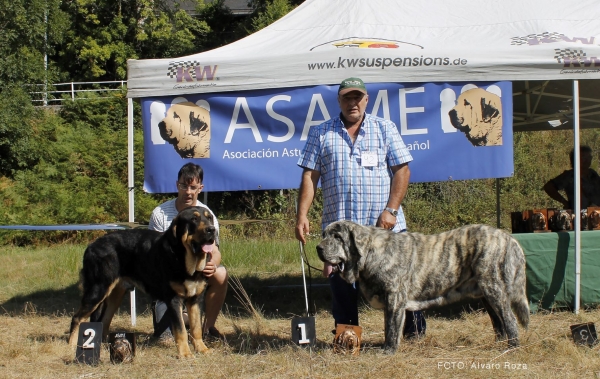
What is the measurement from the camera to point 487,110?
6.17 metres

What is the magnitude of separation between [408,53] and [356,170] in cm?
192

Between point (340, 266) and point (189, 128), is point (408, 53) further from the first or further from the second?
point (340, 266)

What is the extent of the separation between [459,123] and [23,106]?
1550 cm

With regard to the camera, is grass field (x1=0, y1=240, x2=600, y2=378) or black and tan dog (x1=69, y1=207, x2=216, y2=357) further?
black and tan dog (x1=69, y1=207, x2=216, y2=357)

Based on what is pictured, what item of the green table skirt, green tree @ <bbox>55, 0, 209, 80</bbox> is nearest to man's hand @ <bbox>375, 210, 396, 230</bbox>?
the green table skirt

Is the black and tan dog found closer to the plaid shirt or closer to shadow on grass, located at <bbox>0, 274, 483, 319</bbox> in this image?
the plaid shirt

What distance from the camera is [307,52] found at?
6.27 metres

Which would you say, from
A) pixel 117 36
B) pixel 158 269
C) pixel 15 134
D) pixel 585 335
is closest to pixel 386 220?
pixel 585 335

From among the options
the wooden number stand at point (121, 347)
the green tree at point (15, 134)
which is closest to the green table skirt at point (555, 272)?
the wooden number stand at point (121, 347)

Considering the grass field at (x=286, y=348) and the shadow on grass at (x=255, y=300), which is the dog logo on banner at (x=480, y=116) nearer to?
the grass field at (x=286, y=348)

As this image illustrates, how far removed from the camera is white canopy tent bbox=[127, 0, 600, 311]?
6133mm

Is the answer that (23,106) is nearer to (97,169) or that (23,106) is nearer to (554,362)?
(97,169)

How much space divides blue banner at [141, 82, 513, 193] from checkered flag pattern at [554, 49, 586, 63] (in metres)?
0.49

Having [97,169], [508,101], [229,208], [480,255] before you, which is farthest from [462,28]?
[97,169]
